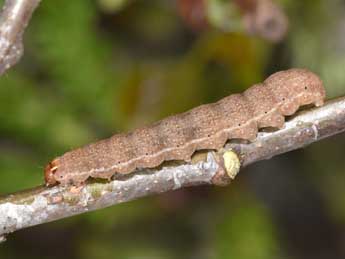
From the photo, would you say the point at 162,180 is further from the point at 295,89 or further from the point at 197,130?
the point at 295,89

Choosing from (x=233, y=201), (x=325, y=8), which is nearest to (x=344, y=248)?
(x=233, y=201)

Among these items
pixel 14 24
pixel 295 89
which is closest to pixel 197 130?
pixel 295 89

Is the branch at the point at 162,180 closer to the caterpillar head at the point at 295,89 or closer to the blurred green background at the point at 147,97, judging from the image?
the caterpillar head at the point at 295,89

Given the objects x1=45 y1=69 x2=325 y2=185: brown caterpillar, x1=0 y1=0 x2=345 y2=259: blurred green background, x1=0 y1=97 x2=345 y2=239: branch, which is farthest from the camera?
x1=0 y1=0 x2=345 y2=259: blurred green background

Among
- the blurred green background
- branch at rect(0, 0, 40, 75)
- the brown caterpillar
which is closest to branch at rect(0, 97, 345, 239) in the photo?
the brown caterpillar

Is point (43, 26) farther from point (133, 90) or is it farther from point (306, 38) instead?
point (306, 38)

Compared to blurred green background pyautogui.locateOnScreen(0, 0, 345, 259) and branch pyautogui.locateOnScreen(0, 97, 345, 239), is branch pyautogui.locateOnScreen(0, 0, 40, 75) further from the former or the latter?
blurred green background pyautogui.locateOnScreen(0, 0, 345, 259)

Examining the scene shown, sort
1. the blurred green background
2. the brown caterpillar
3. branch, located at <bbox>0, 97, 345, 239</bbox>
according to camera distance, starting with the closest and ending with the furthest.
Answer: branch, located at <bbox>0, 97, 345, 239</bbox>, the brown caterpillar, the blurred green background
